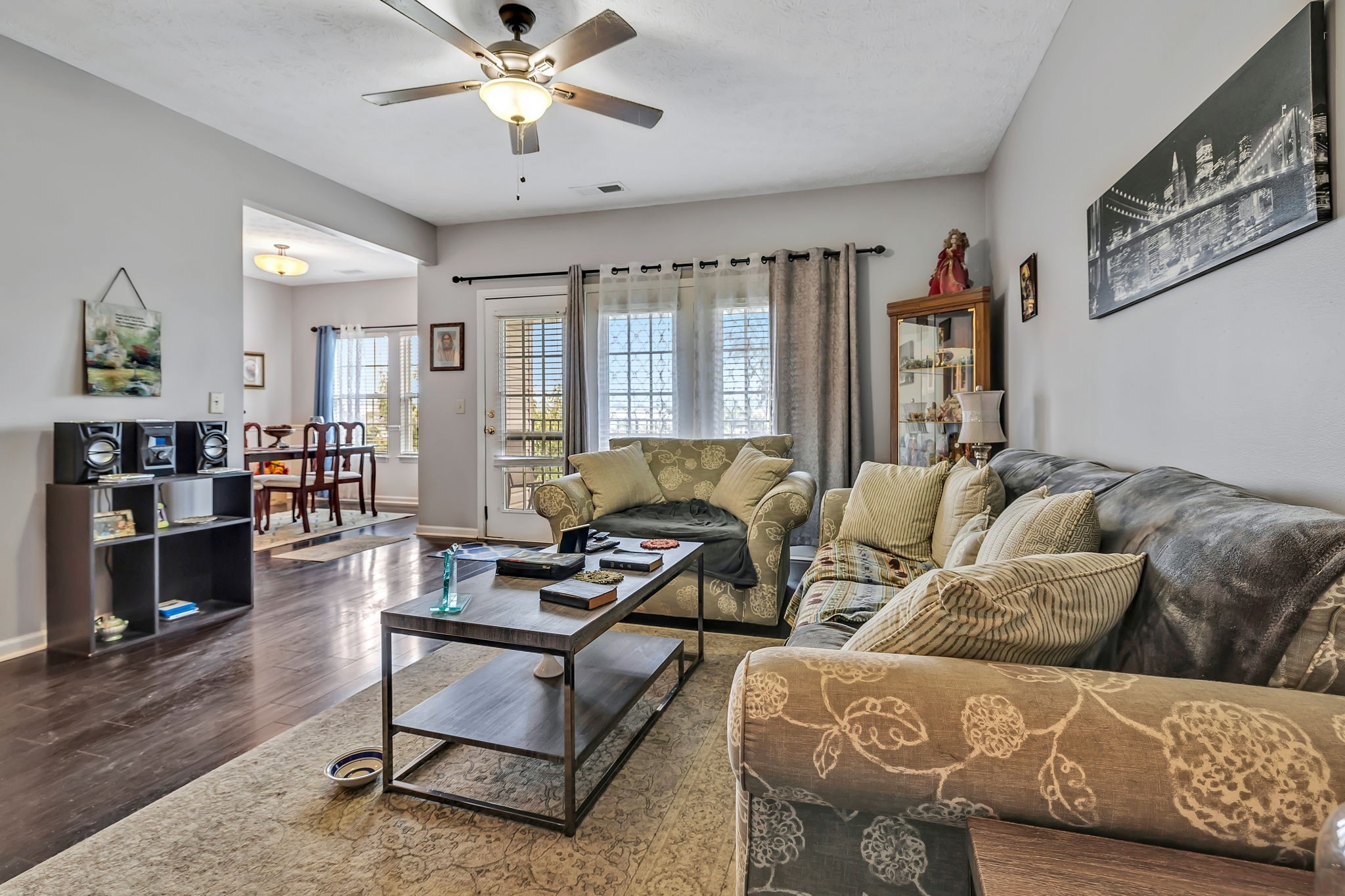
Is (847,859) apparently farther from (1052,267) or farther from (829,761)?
(1052,267)

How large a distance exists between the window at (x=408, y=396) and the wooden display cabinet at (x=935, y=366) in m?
5.37

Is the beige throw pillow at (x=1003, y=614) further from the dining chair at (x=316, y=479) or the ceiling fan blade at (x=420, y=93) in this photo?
→ the dining chair at (x=316, y=479)

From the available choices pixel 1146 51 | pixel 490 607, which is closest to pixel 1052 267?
pixel 1146 51

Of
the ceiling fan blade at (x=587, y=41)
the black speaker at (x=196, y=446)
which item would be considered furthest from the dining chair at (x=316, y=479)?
the ceiling fan blade at (x=587, y=41)

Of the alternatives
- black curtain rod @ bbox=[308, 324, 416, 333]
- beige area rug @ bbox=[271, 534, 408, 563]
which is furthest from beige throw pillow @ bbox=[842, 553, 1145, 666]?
black curtain rod @ bbox=[308, 324, 416, 333]

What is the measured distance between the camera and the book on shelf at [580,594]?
5.89 ft

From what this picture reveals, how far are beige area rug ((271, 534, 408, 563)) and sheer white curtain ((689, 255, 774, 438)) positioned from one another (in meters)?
2.62

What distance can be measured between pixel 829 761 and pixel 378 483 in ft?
25.0

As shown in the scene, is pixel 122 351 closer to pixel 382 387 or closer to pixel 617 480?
pixel 617 480

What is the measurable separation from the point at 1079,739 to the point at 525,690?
158cm

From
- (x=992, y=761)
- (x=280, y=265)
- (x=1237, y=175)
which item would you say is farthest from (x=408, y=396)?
(x=992, y=761)

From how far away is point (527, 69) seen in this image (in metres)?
2.62

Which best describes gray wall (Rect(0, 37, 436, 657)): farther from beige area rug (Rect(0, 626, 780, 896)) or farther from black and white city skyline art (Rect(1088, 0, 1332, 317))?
black and white city skyline art (Rect(1088, 0, 1332, 317))

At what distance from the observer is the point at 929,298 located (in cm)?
387
